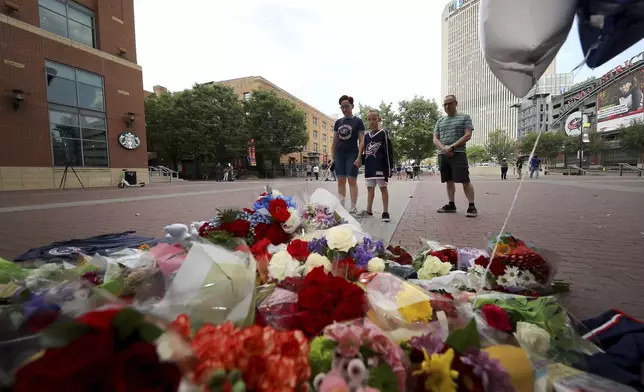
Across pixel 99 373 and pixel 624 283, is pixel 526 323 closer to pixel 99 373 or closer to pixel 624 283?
pixel 99 373

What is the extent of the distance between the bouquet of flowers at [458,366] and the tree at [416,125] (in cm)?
3647

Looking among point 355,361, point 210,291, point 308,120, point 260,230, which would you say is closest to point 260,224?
point 260,230

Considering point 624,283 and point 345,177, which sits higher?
point 345,177

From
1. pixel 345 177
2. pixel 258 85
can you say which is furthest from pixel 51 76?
pixel 258 85

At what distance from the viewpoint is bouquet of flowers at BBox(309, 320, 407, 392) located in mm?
698

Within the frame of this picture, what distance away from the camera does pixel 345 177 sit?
15.7 feet

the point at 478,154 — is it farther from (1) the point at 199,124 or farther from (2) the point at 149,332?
(2) the point at 149,332

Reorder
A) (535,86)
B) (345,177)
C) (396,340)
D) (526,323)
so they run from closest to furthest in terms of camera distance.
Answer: (396,340) < (526,323) < (535,86) < (345,177)

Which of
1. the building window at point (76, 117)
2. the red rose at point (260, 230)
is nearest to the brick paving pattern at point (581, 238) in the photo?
the red rose at point (260, 230)

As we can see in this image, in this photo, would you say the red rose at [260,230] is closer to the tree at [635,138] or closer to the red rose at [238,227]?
the red rose at [238,227]

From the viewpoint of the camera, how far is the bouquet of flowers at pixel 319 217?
1.98 meters

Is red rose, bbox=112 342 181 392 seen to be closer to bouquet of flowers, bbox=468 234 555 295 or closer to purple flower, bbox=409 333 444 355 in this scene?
purple flower, bbox=409 333 444 355

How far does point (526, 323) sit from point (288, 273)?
34.1 inches

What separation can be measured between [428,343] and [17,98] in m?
18.3
